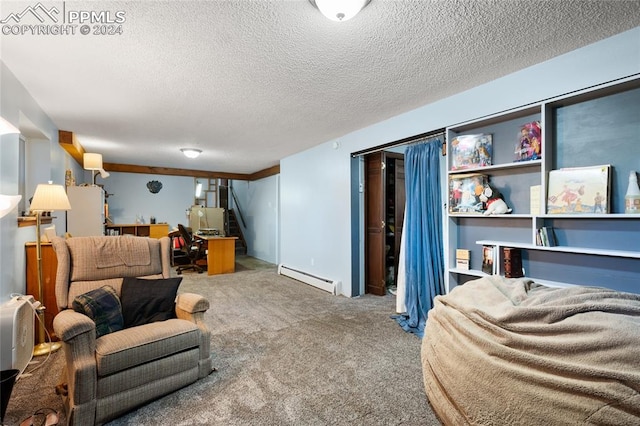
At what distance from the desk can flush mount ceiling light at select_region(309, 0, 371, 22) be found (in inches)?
204

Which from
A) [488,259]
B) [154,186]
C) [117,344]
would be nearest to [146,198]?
[154,186]

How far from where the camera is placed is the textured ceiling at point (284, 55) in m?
1.70

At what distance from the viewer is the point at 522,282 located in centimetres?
194

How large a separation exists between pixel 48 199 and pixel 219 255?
3620mm

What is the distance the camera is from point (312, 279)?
16.4ft

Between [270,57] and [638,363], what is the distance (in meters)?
2.63

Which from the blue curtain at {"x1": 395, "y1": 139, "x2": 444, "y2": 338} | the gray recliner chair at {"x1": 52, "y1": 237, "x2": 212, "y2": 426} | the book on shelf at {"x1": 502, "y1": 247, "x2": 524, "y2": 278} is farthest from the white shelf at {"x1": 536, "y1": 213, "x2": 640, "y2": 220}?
the gray recliner chair at {"x1": 52, "y1": 237, "x2": 212, "y2": 426}

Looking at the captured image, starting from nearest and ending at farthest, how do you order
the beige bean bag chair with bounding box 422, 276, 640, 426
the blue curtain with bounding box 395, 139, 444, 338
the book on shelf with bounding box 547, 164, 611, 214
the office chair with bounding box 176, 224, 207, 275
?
the beige bean bag chair with bounding box 422, 276, 640, 426 → the book on shelf with bounding box 547, 164, 611, 214 → the blue curtain with bounding box 395, 139, 444, 338 → the office chair with bounding box 176, 224, 207, 275

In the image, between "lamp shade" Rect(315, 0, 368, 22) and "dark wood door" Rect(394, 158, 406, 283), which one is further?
"dark wood door" Rect(394, 158, 406, 283)

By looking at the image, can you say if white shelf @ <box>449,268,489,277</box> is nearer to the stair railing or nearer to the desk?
the desk

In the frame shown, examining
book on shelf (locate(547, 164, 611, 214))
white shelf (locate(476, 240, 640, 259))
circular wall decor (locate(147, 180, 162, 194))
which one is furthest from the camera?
circular wall decor (locate(147, 180, 162, 194))

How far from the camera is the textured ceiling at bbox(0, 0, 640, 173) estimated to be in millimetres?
1704

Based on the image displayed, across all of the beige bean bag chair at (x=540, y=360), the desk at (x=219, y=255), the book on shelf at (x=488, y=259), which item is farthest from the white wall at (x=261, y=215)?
the beige bean bag chair at (x=540, y=360)

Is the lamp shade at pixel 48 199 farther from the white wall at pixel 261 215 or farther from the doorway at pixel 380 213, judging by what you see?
the white wall at pixel 261 215
